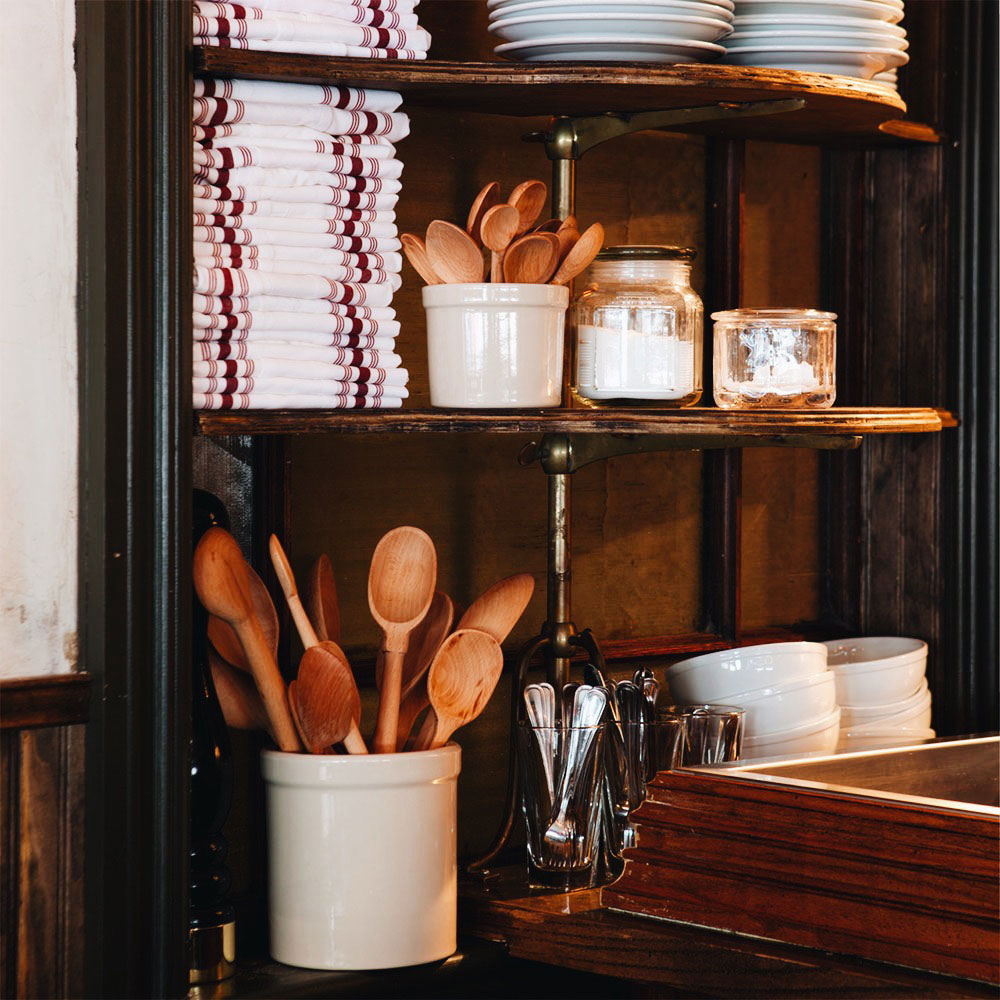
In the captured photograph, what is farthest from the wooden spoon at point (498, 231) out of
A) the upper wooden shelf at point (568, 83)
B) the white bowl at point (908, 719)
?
the white bowl at point (908, 719)

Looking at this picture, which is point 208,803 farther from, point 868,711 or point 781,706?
point 868,711

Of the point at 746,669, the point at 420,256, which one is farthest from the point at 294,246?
the point at 746,669

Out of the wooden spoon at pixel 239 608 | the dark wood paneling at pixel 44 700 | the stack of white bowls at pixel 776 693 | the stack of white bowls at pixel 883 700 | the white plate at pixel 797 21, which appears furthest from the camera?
the stack of white bowls at pixel 883 700

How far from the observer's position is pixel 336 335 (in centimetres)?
143

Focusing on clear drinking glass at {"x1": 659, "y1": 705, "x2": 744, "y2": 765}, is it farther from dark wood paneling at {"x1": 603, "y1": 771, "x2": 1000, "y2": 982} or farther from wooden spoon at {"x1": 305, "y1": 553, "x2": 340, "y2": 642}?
wooden spoon at {"x1": 305, "y1": 553, "x2": 340, "y2": 642}

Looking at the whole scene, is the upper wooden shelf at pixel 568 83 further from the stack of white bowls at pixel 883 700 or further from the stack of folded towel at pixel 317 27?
the stack of white bowls at pixel 883 700

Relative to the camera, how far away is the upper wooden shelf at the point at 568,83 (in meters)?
1.36

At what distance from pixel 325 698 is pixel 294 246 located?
0.41m

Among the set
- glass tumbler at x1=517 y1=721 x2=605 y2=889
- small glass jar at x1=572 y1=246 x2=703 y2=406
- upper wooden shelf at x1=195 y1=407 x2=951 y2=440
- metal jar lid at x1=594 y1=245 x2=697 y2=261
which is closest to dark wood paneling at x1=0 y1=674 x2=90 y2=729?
upper wooden shelf at x1=195 y1=407 x2=951 y2=440

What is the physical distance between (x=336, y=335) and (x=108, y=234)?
0.83ft

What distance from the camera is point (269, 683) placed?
1415mm

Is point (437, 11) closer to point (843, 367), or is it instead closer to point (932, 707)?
point (843, 367)

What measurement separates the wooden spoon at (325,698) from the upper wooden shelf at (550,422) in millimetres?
204

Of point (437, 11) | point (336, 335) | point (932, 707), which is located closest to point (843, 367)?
point (932, 707)
